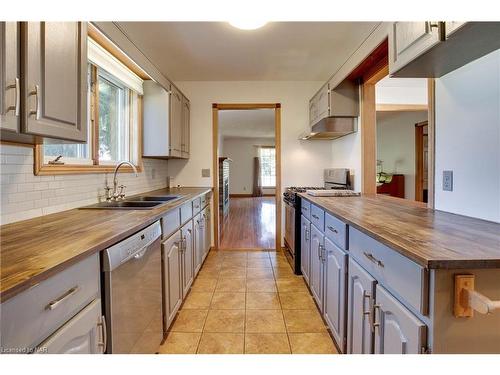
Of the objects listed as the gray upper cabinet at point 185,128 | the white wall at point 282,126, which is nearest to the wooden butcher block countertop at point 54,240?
the gray upper cabinet at point 185,128

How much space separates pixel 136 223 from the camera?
1.40 m

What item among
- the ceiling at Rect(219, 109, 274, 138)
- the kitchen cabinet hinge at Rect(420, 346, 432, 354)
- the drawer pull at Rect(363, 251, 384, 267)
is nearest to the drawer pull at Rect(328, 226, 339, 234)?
the drawer pull at Rect(363, 251, 384, 267)

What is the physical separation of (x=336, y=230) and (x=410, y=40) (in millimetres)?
1053

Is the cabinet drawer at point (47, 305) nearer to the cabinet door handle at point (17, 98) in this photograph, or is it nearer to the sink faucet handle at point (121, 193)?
the cabinet door handle at point (17, 98)

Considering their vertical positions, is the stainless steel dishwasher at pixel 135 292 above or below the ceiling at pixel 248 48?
below

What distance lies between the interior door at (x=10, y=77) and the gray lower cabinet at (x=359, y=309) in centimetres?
154

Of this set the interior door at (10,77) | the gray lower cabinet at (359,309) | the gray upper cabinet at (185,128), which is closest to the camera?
the interior door at (10,77)

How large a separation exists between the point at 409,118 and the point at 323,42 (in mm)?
3611

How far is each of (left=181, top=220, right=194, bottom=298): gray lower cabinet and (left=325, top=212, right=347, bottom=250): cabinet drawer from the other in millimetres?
1132

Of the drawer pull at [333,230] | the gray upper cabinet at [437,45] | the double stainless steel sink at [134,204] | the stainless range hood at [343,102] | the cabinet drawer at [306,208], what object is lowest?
the drawer pull at [333,230]

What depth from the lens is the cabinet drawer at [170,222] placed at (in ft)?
6.01
